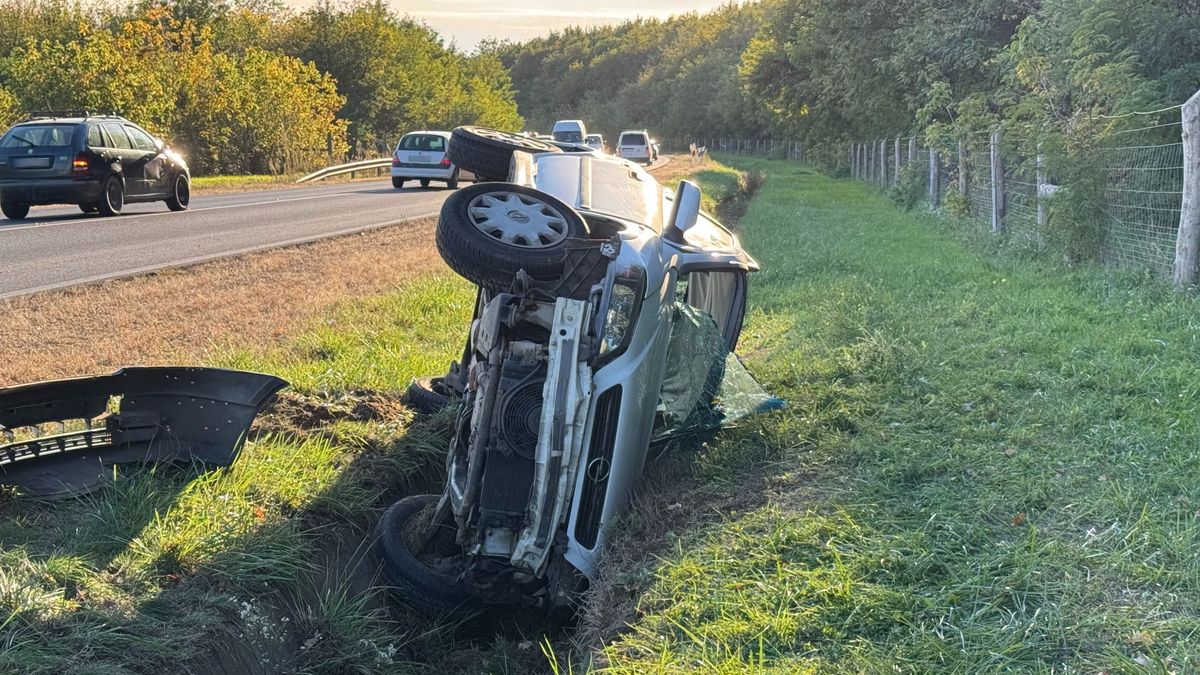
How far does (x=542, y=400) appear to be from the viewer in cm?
395

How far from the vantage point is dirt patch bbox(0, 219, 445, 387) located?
6305 mm

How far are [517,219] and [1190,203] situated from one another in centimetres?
605

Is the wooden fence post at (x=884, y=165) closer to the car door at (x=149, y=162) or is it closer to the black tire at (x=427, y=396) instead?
the car door at (x=149, y=162)

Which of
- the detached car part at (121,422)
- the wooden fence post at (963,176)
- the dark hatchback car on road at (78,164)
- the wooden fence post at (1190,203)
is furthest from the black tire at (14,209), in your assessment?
the wooden fence post at (1190,203)

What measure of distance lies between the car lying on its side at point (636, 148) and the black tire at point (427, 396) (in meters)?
33.9

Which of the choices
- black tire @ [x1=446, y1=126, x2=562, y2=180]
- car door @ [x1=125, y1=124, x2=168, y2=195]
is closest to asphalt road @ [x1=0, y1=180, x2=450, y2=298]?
car door @ [x1=125, y1=124, x2=168, y2=195]

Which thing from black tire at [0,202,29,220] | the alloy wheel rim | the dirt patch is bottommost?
the dirt patch

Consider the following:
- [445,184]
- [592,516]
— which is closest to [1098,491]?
[592,516]

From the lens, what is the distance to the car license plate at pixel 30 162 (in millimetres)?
14086

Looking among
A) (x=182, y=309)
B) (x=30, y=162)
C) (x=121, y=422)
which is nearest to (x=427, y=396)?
(x=121, y=422)

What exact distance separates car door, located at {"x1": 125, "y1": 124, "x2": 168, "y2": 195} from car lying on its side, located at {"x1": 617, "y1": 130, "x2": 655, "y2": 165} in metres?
25.0

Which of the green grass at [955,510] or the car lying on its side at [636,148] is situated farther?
the car lying on its side at [636,148]

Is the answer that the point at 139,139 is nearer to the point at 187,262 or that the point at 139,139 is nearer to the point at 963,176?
the point at 187,262

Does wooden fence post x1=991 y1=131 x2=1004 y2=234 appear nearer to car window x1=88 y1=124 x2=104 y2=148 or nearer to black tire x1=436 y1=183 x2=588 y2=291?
black tire x1=436 y1=183 x2=588 y2=291
